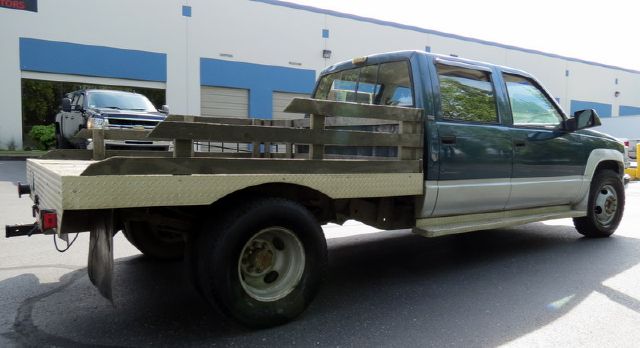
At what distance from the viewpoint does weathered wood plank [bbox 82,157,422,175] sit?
2.63 metres

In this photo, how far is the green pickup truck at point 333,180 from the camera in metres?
2.85

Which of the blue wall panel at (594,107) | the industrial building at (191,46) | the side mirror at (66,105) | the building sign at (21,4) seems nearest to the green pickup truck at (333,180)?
the side mirror at (66,105)

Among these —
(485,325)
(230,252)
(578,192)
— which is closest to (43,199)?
(230,252)

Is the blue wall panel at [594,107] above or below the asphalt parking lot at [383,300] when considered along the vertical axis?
above

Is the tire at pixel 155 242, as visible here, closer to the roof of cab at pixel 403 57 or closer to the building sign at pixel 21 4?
the roof of cab at pixel 403 57

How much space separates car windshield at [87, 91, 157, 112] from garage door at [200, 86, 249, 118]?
8.57 m

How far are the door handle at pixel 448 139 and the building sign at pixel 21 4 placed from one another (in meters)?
18.0

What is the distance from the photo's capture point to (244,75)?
20812 millimetres

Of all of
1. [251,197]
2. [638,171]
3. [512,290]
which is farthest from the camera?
[638,171]

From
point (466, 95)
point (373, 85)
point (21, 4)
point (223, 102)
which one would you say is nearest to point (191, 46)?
point (223, 102)

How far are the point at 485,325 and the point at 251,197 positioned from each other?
1.83 metres

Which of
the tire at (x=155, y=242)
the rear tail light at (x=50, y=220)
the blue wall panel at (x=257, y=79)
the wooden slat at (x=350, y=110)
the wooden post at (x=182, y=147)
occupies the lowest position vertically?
the tire at (x=155, y=242)

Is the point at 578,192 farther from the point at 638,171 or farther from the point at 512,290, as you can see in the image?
the point at 638,171

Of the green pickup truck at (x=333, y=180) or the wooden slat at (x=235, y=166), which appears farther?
the green pickup truck at (x=333, y=180)
